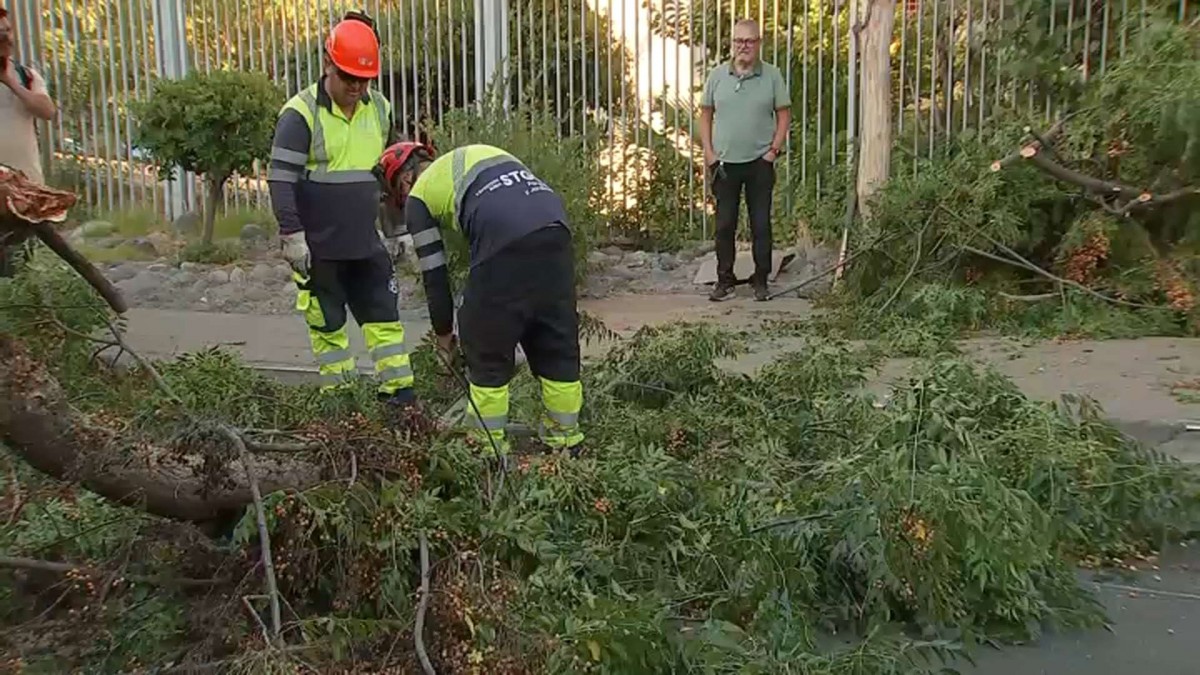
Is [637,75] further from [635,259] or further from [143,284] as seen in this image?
[143,284]

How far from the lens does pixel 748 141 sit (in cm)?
915

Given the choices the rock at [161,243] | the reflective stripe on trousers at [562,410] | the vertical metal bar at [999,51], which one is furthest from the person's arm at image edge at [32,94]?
the vertical metal bar at [999,51]

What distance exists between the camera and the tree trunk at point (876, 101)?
30.1 ft

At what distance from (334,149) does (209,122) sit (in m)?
5.32

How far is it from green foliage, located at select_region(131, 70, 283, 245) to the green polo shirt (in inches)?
153

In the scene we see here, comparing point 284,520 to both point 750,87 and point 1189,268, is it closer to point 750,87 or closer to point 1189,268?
point 1189,268

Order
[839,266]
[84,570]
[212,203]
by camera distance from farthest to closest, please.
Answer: [212,203] < [839,266] < [84,570]

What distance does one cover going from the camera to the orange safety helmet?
539 cm

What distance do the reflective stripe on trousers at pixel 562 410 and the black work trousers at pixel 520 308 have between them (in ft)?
0.16

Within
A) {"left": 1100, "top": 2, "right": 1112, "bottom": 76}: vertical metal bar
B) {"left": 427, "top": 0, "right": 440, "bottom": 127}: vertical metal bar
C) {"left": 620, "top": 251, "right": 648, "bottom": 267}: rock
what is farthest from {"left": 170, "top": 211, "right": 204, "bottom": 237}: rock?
{"left": 1100, "top": 2, "right": 1112, "bottom": 76}: vertical metal bar

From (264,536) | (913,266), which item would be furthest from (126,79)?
(264,536)

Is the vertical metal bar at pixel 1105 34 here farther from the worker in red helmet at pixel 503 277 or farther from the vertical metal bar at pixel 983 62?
the worker in red helmet at pixel 503 277

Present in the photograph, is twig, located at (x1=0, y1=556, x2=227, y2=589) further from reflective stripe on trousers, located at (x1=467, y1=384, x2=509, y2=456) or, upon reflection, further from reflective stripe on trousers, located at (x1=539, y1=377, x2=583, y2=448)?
reflective stripe on trousers, located at (x1=539, y1=377, x2=583, y2=448)

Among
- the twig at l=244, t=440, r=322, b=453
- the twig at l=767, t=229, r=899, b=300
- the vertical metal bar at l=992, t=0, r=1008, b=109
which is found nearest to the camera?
the twig at l=244, t=440, r=322, b=453
